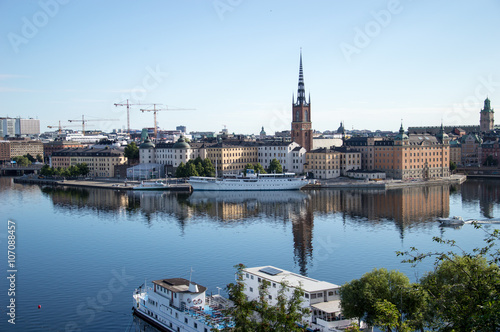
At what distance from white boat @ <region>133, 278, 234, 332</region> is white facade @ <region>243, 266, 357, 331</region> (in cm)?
110

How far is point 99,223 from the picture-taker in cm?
3356

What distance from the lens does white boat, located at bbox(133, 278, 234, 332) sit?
15617 millimetres

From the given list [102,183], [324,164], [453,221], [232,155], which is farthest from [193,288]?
[232,155]

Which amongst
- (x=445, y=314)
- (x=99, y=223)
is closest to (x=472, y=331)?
(x=445, y=314)

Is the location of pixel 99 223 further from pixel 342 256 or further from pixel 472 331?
pixel 472 331

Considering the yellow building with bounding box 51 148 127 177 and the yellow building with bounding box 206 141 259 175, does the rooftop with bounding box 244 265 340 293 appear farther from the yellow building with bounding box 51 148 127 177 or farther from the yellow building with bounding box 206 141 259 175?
the yellow building with bounding box 51 148 127 177

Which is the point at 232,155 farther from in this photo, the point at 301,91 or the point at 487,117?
the point at 487,117

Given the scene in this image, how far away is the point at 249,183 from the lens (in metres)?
52.8

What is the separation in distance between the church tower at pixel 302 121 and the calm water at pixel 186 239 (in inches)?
722

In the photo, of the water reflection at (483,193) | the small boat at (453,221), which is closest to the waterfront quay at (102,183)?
the water reflection at (483,193)

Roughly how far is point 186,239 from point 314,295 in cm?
1331

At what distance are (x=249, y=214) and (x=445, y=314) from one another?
2822 cm

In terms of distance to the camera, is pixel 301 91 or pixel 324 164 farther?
pixel 301 91

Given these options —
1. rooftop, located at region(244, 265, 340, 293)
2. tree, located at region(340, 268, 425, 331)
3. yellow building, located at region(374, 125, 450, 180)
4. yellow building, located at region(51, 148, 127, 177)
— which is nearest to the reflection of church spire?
rooftop, located at region(244, 265, 340, 293)
